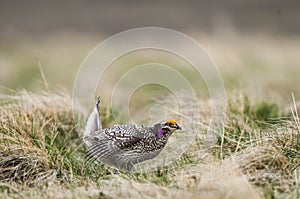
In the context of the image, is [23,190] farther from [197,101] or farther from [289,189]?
[197,101]

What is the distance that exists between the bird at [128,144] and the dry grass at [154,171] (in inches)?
5.0

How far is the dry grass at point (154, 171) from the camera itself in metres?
4.85

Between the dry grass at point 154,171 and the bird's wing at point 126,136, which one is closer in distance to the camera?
the dry grass at point 154,171

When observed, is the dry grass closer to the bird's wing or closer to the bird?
the bird

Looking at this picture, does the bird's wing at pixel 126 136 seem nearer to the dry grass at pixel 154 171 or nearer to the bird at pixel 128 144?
the bird at pixel 128 144

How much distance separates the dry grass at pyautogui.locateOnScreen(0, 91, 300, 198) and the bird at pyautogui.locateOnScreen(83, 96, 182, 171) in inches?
5.0

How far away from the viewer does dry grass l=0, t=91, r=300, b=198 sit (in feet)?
15.9

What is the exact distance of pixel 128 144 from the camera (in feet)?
18.0

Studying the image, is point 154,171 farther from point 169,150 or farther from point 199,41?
point 199,41

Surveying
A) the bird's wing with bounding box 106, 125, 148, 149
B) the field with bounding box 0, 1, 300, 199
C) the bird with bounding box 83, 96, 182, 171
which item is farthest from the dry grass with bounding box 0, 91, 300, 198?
the bird's wing with bounding box 106, 125, 148, 149

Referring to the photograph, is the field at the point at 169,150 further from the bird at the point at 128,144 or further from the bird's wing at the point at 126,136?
the bird's wing at the point at 126,136

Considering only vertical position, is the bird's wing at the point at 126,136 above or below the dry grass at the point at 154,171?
above

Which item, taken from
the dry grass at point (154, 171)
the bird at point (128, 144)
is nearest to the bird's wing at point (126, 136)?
the bird at point (128, 144)

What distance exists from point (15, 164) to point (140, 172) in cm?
113
